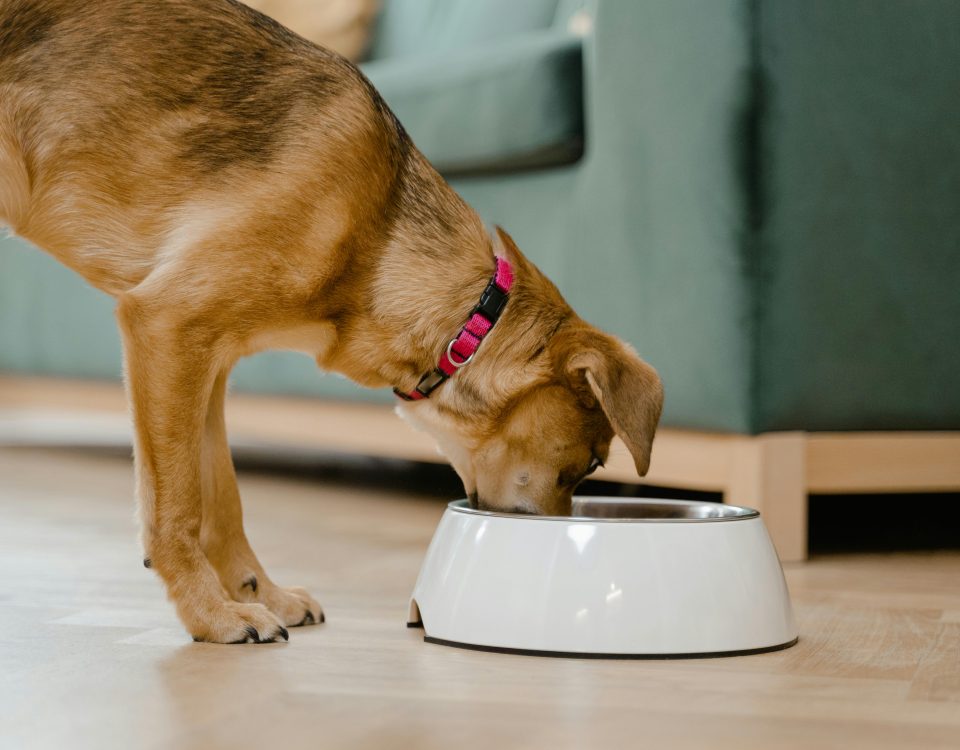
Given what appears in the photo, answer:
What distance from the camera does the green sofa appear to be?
2586 millimetres

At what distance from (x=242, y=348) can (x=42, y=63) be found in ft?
1.78

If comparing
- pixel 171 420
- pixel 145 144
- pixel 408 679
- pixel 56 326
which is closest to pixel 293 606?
pixel 171 420

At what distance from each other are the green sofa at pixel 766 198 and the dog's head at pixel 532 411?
516 mm

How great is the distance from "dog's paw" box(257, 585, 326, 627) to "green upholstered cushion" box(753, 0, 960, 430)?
99 cm

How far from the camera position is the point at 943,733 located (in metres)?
1.42

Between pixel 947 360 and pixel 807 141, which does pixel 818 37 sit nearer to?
pixel 807 141

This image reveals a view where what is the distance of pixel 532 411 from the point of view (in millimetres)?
2170

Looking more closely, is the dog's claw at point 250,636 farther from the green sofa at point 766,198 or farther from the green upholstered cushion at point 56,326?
the green upholstered cushion at point 56,326

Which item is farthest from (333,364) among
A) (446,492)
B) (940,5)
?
(446,492)

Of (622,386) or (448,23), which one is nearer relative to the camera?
(622,386)

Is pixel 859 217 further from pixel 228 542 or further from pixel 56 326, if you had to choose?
pixel 56 326

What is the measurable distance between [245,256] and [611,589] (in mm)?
731

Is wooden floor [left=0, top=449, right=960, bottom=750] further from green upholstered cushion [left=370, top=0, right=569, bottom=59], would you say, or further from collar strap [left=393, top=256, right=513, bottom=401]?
green upholstered cushion [left=370, top=0, right=569, bottom=59]

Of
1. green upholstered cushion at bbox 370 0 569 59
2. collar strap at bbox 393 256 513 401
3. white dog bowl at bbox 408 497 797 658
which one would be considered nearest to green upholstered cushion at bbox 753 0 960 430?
collar strap at bbox 393 256 513 401
